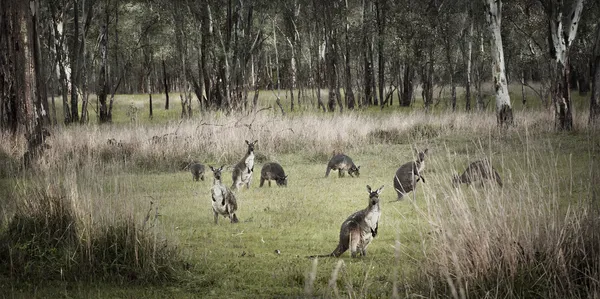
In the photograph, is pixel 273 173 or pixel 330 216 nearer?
pixel 330 216

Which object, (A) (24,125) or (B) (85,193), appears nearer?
(B) (85,193)

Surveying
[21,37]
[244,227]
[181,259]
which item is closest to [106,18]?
[21,37]

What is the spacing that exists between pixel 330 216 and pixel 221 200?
6.13 ft

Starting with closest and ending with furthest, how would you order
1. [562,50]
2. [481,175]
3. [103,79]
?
[481,175], [562,50], [103,79]

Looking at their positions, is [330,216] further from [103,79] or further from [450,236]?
[103,79]

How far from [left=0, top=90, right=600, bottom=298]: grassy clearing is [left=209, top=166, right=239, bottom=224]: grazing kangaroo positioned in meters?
0.21

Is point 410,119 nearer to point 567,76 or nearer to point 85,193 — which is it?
point 567,76

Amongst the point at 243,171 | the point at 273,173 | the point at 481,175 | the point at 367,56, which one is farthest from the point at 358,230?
the point at 367,56

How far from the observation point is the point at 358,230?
8031mm

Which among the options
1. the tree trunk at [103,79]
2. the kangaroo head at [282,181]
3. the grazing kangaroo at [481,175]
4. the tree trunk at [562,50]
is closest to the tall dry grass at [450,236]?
the grazing kangaroo at [481,175]

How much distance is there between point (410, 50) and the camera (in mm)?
40312

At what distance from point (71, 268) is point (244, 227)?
3.47 metres

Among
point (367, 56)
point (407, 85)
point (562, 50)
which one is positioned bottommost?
point (407, 85)

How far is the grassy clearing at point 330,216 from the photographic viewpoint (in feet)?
18.8
